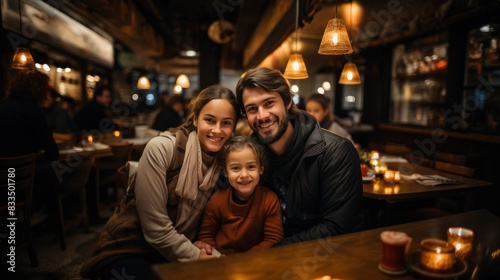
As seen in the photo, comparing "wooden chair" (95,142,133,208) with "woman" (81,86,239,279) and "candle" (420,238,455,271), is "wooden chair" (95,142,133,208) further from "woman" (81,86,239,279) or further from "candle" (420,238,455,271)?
"candle" (420,238,455,271)

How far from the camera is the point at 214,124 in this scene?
2.03m

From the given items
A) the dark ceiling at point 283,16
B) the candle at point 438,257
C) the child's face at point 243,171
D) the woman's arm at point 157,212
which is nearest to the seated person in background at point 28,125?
the dark ceiling at point 283,16

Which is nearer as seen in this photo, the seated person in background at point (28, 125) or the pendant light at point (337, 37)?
the pendant light at point (337, 37)

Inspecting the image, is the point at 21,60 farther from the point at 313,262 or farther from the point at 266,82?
the point at 313,262

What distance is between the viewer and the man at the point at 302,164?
74.2 inches

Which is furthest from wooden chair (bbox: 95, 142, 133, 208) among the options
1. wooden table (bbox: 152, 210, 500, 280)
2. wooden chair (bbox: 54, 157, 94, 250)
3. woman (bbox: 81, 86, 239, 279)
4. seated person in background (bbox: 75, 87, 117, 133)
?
wooden table (bbox: 152, 210, 500, 280)

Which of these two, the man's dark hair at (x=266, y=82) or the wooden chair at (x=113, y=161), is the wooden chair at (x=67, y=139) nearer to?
the wooden chair at (x=113, y=161)

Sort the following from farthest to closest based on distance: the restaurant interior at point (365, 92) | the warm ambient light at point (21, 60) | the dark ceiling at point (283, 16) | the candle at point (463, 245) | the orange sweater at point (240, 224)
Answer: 1. the dark ceiling at point (283, 16)
2. the warm ambient light at point (21, 60)
3. the orange sweater at point (240, 224)
4. the restaurant interior at point (365, 92)
5. the candle at point (463, 245)

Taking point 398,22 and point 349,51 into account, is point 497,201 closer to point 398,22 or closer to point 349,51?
point 398,22

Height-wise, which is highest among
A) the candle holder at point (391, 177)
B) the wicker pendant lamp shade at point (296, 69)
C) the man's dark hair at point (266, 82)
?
the wicker pendant lamp shade at point (296, 69)

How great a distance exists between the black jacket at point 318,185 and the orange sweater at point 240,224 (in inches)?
4.1

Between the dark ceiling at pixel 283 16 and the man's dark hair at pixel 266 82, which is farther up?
the dark ceiling at pixel 283 16

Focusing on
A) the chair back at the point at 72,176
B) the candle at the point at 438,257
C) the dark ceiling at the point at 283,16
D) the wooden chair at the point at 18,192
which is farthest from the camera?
the dark ceiling at the point at 283,16

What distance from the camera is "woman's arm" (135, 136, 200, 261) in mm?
1829
